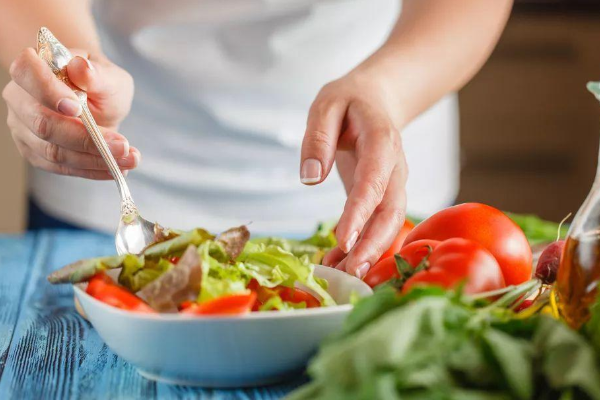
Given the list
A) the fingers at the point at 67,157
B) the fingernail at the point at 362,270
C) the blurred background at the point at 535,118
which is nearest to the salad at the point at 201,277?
the fingernail at the point at 362,270

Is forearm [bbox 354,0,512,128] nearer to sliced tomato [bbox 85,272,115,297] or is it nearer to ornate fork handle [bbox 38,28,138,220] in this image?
ornate fork handle [bbox 38,28,138,220]

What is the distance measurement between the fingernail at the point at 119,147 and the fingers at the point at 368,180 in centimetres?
31

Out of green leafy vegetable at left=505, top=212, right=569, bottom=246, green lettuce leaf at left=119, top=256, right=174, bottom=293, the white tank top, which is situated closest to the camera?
green lettuce leaf at left=119, top=256, right=174, bottom=293

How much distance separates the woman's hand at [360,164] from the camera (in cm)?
104

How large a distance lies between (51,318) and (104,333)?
306 mm

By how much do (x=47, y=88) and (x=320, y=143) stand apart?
0.37m

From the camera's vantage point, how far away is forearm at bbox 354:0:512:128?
1.45 meters

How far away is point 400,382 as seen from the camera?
1.90ft

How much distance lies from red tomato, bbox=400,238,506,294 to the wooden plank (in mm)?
451

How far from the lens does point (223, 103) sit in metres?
1.70

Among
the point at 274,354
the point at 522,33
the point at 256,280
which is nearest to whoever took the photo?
the point at 274,354

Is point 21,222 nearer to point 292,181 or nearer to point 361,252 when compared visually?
point 292,181

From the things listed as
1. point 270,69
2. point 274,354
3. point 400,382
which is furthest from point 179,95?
point 400,382

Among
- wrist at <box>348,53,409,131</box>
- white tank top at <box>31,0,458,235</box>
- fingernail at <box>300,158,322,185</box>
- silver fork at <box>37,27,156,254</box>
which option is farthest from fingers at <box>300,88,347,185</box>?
white tank top at <box>31,0,458,235</box>
